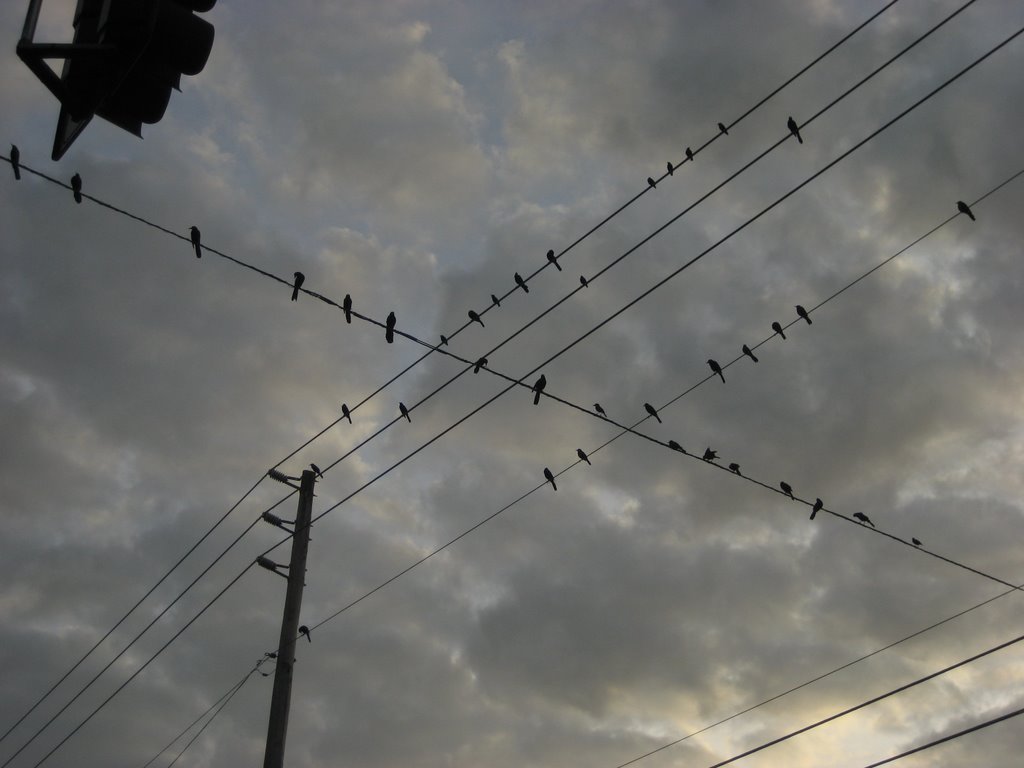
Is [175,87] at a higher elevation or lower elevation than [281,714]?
lower

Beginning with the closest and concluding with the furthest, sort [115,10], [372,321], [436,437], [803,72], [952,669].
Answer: [115,10] → [803,72] → [952,669] → [372,321] → [436,437]

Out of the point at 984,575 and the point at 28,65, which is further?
the point at 984,575

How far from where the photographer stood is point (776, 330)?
15.3 meters

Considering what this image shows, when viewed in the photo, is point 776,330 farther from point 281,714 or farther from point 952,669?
point 281,714

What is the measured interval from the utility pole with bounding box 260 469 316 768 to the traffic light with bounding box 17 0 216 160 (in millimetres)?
10812

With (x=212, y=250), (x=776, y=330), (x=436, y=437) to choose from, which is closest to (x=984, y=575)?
(x=776, y=330)

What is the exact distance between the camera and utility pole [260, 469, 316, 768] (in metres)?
12.6

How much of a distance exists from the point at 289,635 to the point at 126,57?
1158 cm

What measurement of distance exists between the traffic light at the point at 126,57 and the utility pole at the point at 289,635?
10.8 m

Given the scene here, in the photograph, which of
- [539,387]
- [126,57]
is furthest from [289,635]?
[126,57]

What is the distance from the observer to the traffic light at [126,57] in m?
3.02

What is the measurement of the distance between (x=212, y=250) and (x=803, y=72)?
226 inches

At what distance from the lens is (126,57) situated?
305 cm

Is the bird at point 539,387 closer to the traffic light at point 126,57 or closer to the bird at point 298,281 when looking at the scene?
the bird at point 298,281
